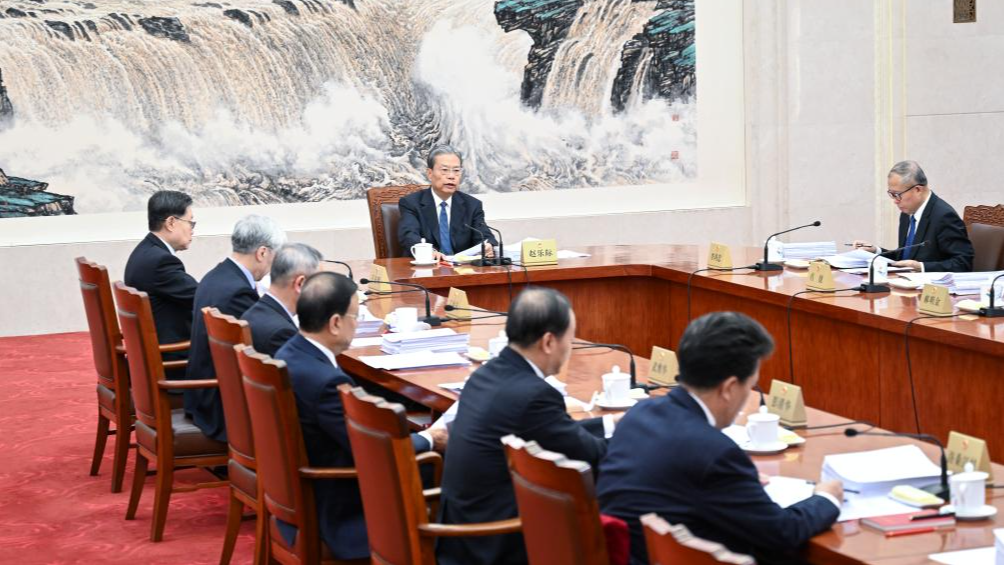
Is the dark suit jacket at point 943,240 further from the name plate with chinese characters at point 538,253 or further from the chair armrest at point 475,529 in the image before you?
the chair armrest at point 475,529

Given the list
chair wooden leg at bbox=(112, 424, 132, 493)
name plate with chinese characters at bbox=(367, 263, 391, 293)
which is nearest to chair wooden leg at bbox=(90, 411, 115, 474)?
chair wooden leg at bbox=(112, 424, 132, 493)

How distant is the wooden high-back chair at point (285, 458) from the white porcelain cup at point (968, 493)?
1.56 meters

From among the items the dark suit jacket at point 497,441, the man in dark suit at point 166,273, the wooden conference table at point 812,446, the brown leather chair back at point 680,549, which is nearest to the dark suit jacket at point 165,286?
the man in dark suit at point 166,273

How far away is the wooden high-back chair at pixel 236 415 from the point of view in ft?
12.7

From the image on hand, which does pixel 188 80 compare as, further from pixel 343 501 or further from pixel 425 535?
pixel 425 535

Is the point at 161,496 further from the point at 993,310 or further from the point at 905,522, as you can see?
the point at 993,310

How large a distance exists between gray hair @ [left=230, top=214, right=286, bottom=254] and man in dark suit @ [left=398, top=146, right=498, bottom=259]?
2.10 metres

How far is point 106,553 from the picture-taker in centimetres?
462

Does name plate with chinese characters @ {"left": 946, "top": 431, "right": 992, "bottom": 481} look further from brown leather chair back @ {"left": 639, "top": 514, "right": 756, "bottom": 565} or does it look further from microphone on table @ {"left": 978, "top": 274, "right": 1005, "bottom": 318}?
microphone on table @ {"left": 978, "top": 274, "right": 1005, "bottom": 318}

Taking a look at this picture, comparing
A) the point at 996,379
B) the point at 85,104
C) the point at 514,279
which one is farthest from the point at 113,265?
the point at 996,379

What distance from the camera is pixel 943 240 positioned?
6.20 m

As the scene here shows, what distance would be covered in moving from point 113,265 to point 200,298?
15.9 ft

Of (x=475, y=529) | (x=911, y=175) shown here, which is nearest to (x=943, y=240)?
(x=911, y=175)

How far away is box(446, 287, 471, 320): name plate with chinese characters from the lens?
5.20m
